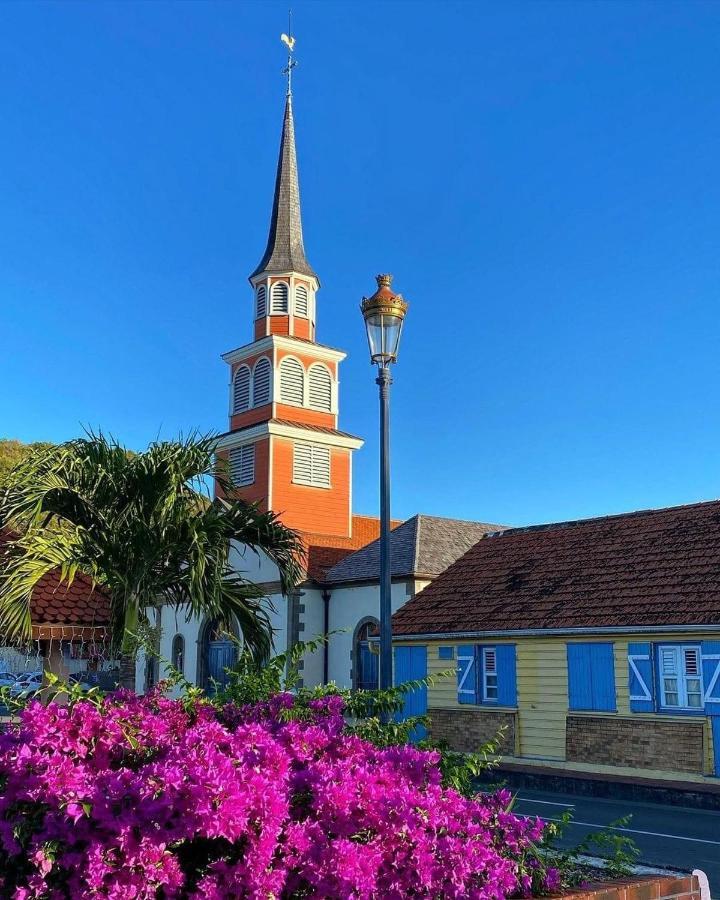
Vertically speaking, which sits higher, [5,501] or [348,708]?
[5,501]

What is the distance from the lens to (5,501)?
10500mm

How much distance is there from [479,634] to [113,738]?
1703 cm

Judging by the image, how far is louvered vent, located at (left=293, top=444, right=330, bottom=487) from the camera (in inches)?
1467

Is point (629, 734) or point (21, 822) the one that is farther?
point (629, 734)

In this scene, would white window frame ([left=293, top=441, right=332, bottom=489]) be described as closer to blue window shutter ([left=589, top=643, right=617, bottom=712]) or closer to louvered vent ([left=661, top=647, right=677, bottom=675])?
blue window shutter ([left=589, top=643, right=617, bottom=712])

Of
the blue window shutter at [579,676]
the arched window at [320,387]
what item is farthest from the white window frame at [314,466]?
the blue window shutter at [579,676]

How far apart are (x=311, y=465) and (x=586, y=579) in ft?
62.3

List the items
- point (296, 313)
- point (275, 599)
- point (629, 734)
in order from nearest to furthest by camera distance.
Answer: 1. point (629, 734)
2. point (275, 599)
3. point (296, 313)

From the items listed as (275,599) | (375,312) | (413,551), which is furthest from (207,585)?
(275,599)

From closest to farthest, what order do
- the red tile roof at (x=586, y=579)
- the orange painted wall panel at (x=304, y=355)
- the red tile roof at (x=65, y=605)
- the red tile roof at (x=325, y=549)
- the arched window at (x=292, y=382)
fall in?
the red tile roof at (x=65, y=605) < the red tile roof at (x=586, y=579) < the red tile roof at (x=325, y=549) < the arched window at (x=292, y=382) < the orange painted wall panel at (x=304, y=355)

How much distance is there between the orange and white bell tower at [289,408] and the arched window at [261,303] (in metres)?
0.05

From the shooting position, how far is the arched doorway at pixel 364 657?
29281 millimetres

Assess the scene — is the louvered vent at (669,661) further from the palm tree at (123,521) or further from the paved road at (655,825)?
the palm tree at (123,521)

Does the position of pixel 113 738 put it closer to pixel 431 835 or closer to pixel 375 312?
pixel 431 835
